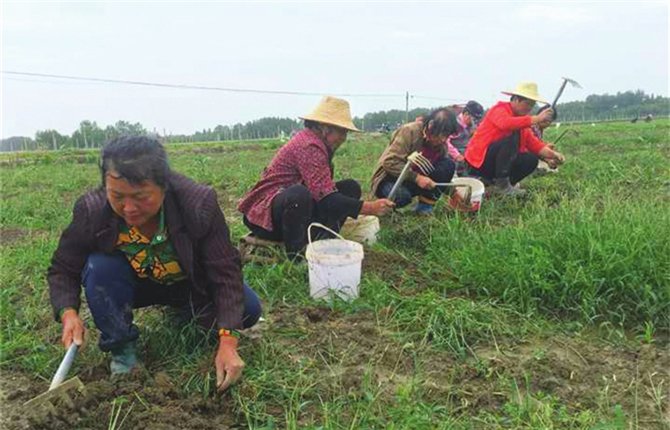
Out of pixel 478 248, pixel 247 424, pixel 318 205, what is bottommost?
pixel 247 424

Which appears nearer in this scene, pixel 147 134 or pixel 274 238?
pixel 147 134

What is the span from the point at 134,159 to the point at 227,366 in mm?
739

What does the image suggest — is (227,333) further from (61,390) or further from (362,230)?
(362,230)

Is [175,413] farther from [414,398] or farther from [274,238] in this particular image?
[274,238]

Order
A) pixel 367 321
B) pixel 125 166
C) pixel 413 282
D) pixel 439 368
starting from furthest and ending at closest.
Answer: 1. pixel 413 282
2. pixel 367 321
3. pixel 439 368
4. pixel 125 166

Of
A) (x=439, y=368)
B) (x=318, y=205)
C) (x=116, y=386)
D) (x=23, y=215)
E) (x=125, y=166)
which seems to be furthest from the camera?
(x=23, y=215)

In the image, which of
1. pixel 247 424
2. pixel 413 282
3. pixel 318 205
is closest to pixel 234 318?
pixel 247 424

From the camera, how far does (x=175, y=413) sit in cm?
169

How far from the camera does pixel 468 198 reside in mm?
4113

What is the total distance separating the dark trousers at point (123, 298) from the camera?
1955 mm

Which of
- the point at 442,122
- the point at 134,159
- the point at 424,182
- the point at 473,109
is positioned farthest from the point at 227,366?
the point at 473,109

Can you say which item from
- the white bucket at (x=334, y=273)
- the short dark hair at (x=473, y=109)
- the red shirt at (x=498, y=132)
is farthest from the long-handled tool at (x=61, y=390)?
the short dark hair at (x=473, y=109)

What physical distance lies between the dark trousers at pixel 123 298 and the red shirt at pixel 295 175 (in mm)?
1095

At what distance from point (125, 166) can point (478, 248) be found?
2.03 m
